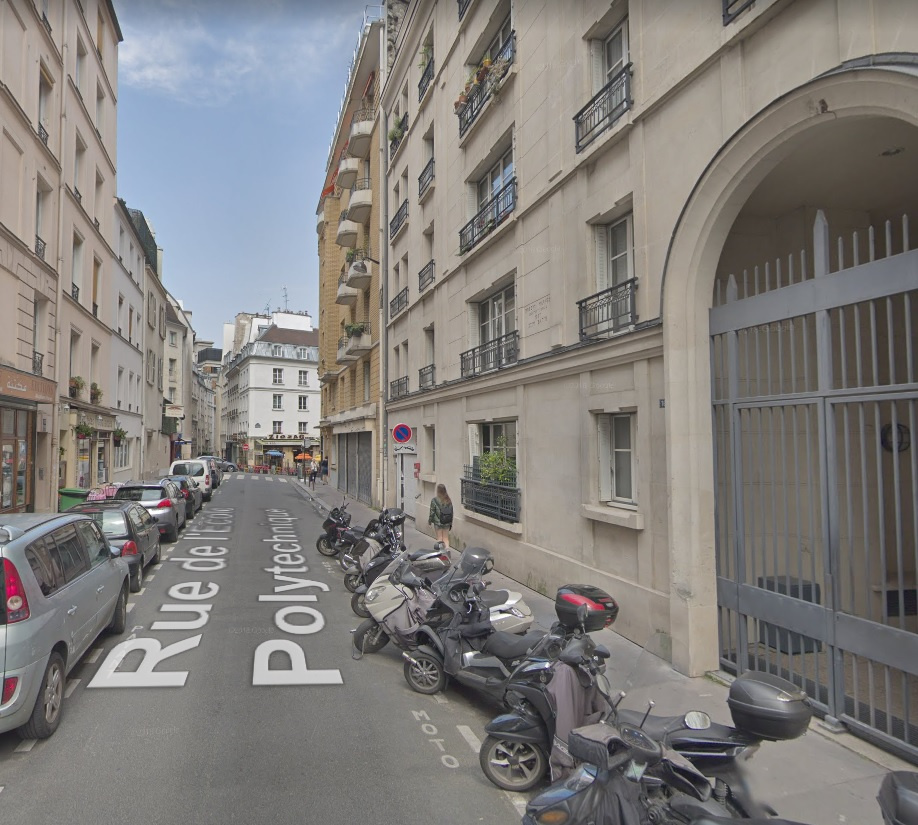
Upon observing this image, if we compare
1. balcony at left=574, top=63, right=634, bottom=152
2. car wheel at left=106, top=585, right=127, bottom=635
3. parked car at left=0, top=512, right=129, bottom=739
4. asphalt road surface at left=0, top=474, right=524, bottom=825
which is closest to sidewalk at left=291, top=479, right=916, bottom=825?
asphalt road surface at left=0, top=474, right=524, bottom=825

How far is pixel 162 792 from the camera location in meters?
4.09

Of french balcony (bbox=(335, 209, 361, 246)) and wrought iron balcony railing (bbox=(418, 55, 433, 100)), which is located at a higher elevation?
wrought iron balcony railing (bbox=(418, 55, 433, 100))

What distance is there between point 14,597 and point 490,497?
8319mm

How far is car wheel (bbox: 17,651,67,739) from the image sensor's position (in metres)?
4.71

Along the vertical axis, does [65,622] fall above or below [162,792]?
above

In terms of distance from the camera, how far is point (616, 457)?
844 centimetres

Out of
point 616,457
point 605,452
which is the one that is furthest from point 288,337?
point 616,457

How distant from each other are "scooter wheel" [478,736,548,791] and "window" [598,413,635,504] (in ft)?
13.7

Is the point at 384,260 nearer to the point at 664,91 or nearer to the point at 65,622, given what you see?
the point at 664,91

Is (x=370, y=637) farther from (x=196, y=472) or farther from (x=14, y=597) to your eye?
(x=196, y=472)

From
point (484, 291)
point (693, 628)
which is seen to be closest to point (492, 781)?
point (693, 628)

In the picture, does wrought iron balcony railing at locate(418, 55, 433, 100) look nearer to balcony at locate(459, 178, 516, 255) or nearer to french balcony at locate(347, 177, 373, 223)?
balcony at locate(459, 178, 516, 255)

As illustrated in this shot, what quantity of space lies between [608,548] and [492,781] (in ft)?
13.4

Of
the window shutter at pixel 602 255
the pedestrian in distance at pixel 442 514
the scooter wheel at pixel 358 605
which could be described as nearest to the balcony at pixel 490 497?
the pedestrian in distance at pixel 442 514
